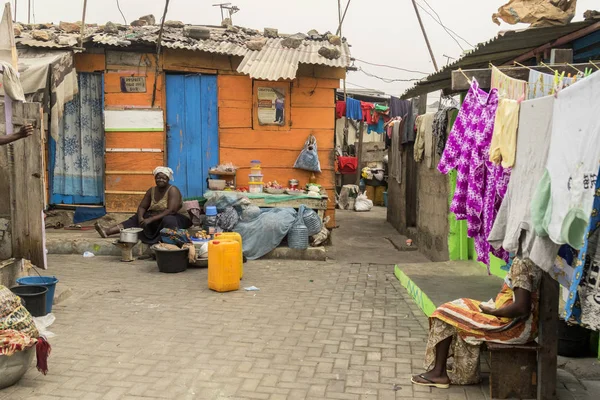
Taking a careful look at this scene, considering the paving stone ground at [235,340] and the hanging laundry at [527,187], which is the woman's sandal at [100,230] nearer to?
the paving stone ground at [235,340]

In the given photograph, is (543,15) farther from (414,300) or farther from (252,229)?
(252,229)

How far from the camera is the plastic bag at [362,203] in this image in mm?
17969

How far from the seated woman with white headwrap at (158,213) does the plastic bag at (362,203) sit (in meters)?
9.33

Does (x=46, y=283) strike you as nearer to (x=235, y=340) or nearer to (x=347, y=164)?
(x=235, y=340)

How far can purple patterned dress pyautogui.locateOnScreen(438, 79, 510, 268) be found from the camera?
5051 millimetres

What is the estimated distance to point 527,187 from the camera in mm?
3787

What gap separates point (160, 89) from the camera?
1054 cm

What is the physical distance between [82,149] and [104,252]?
246 centimetres

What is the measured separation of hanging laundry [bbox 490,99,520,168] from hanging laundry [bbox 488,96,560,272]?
0.16 ft

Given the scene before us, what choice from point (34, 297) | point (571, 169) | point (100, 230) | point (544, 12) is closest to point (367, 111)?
point (100, 230)

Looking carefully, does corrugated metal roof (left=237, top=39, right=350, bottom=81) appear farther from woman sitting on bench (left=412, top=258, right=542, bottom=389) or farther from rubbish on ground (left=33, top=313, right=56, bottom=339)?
woman sitting on bench (left=412, top=258, right=542, bottom=389)

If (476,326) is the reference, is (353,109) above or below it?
above

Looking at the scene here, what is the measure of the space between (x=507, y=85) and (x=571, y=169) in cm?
200

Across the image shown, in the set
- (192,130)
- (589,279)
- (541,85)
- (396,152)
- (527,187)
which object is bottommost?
(589,279)
